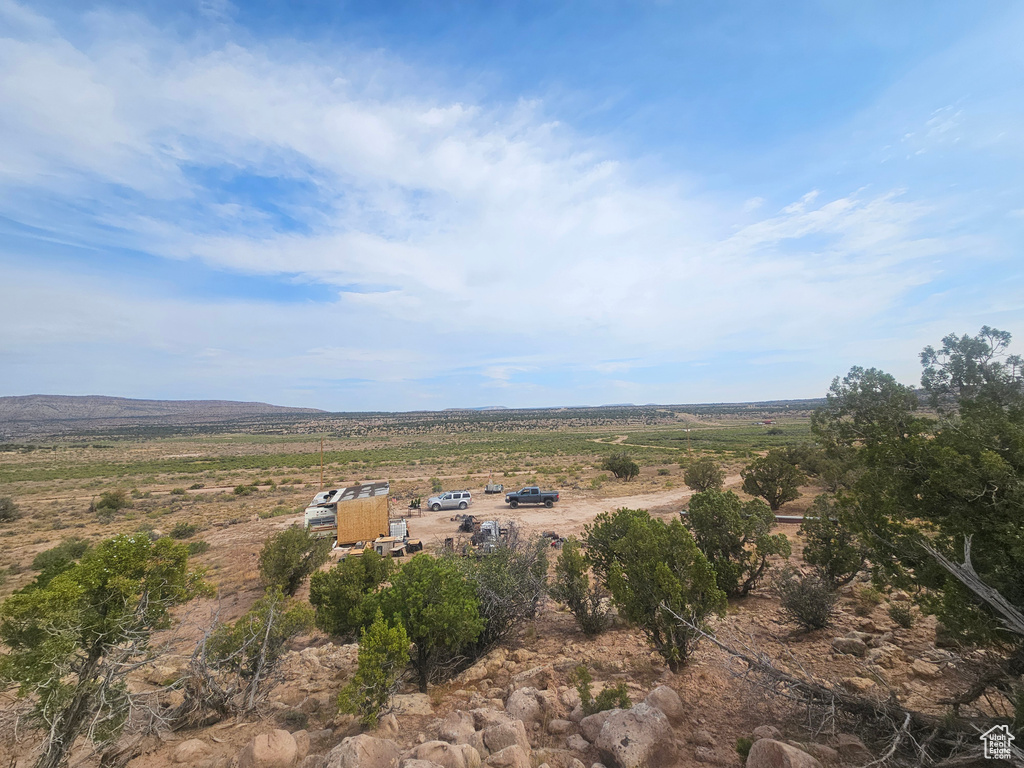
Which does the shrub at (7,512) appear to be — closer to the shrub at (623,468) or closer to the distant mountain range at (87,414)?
the shrub at (623,468)

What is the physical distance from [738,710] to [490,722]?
142 inches

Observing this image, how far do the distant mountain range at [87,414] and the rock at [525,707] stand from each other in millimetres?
186551

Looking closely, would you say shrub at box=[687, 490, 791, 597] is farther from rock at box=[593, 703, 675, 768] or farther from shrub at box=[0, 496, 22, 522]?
shrub at box=[0, 496, 22, 522]

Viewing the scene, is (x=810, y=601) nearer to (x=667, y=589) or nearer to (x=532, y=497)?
(x=667, y=589)

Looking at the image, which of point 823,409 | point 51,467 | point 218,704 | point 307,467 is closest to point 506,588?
point 218,704

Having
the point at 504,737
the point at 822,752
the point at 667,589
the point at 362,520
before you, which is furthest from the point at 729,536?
the point at 362,520

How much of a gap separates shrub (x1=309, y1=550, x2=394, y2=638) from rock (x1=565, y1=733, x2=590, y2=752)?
412 centimetres

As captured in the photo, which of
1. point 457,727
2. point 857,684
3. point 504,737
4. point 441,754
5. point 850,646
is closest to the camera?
point 441,754

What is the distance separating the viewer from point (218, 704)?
682cm

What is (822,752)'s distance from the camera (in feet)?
14.7

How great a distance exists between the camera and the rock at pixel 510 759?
464 centimetres

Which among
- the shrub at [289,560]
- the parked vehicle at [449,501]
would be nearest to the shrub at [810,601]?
the shrub at [289,560]

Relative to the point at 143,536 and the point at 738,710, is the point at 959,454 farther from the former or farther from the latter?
the point at 143,536

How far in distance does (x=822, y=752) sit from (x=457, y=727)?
431cm
